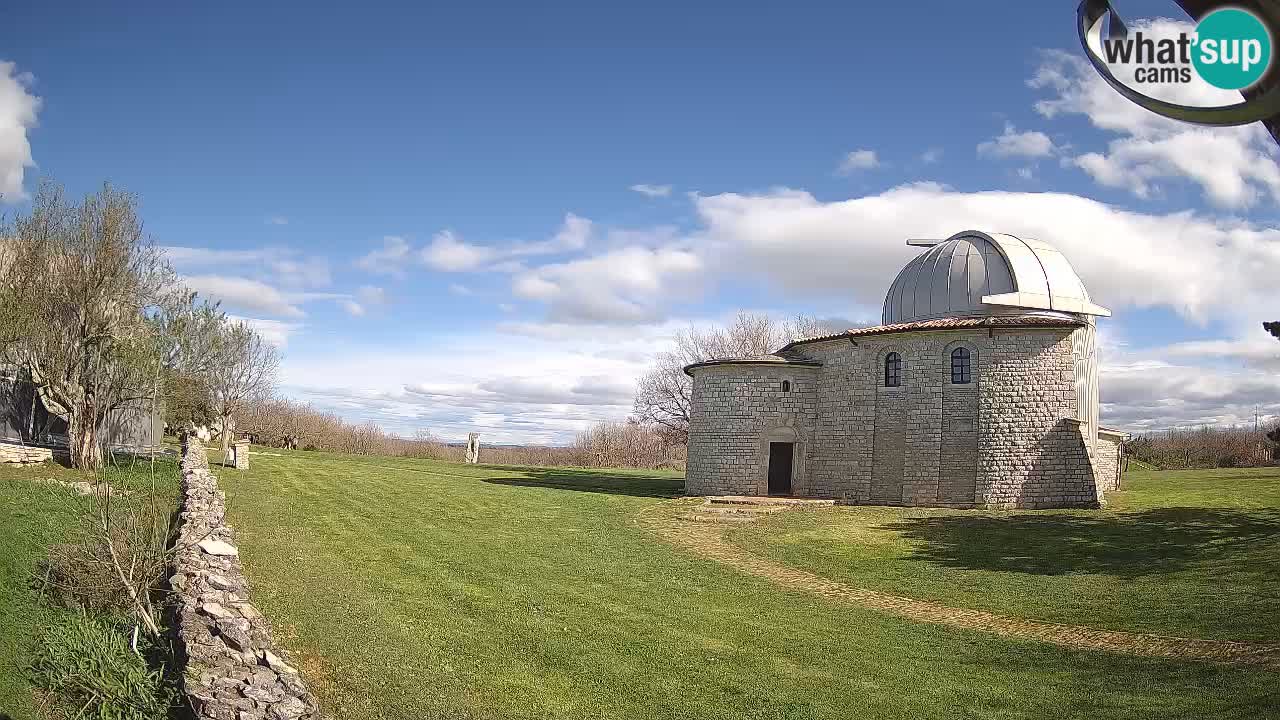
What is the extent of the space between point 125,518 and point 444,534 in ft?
21.5

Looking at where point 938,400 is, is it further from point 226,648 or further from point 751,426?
point 226,648

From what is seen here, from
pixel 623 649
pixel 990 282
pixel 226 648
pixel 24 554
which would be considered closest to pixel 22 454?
pixel 24 554

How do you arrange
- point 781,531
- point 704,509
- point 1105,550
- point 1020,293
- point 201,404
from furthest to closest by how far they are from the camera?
point 201,404 < point 1020,293 < point 704,509 < point 781,531 < point 1105,550

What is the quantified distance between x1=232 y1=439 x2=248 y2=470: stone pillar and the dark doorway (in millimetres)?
17426

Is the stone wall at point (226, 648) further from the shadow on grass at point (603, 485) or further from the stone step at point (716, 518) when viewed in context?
the shadow on grass at point (603, 485)

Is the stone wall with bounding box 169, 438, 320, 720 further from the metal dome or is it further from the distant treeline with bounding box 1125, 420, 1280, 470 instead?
the distant treeline with bounding box 1125, 420, 1280, 470

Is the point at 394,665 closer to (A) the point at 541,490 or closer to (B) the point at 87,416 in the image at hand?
(A) the point at 541,490

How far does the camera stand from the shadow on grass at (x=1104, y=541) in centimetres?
1434

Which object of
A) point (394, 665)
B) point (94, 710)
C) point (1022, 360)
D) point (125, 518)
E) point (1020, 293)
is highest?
point (1020, 293)

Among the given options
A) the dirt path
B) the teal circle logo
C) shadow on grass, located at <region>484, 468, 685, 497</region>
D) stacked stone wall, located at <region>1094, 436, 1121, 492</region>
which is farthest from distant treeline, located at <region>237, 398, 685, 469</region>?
the teal circle logo

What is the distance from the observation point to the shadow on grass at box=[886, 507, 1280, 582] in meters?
14.3

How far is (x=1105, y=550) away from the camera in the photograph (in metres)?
15.7

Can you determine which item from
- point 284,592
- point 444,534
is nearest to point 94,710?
point 284,592

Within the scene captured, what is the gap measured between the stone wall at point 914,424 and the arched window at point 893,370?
0.58ft
